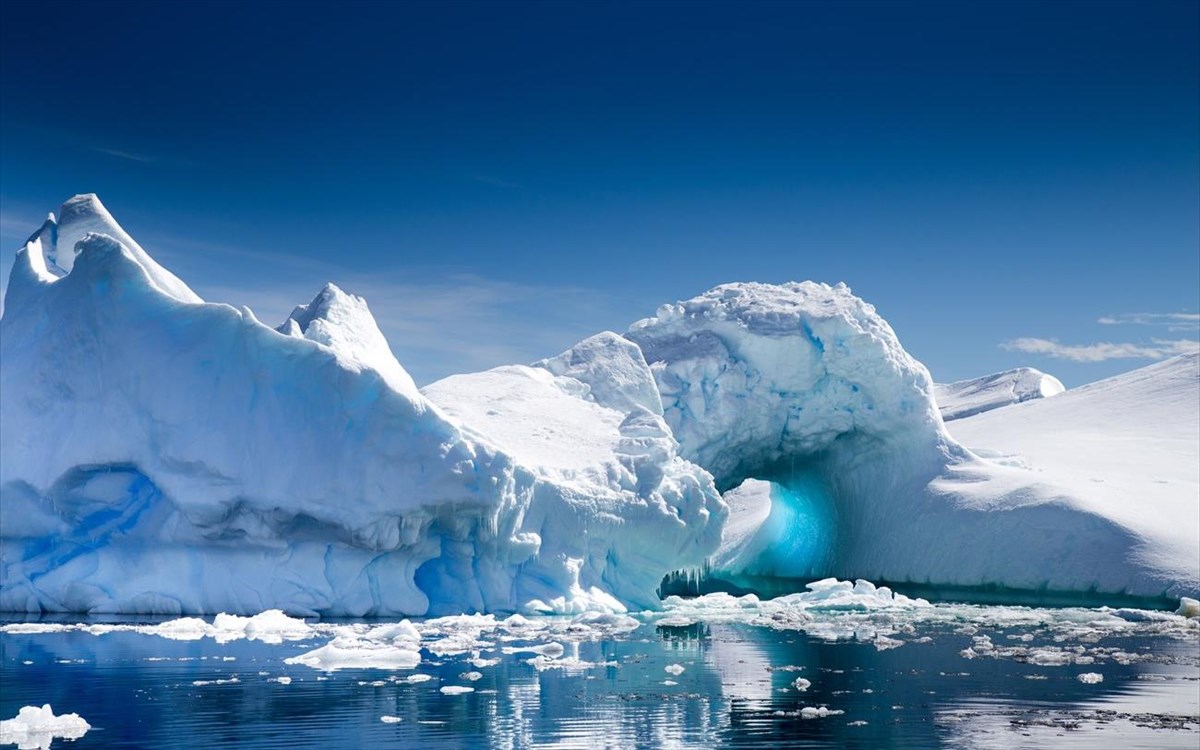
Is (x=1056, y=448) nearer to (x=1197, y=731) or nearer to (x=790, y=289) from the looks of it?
(x=790, y=289)

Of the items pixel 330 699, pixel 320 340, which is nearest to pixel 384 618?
pixel 320 340

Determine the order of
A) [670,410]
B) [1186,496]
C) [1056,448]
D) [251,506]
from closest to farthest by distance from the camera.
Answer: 1. [251,506]
2. [1186,496]
3. [670,410]
4. [1056,448]

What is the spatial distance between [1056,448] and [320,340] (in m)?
28.8

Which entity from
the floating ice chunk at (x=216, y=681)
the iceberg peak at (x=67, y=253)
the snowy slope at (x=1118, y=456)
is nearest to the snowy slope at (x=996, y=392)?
the snowy slope at (x=1118, y=456)

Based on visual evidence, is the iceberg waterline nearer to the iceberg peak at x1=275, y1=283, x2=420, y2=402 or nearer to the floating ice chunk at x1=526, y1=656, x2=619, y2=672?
the iceberg peak at x1=275, y1=283, x2=420, y2=402

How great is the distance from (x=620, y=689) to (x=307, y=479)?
390 inches

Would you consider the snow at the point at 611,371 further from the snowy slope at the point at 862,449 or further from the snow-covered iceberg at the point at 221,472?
the snow-covered iceberg at the point at 221,472

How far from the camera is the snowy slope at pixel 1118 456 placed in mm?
29875

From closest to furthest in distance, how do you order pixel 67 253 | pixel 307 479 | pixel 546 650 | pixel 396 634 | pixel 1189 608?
pixel 546 650, pixel 396 634, pixel 307 479, pixel 1189 608, pixel 67 253

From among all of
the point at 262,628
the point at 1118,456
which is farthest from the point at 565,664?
the point at 1118,456

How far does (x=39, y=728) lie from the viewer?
1055 centimetres

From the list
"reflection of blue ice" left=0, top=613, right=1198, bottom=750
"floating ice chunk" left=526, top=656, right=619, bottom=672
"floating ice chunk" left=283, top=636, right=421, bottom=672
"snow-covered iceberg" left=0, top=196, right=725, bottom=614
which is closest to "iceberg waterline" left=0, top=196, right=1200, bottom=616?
"snow-covered iceberg" left=0, top=196, right=725, bottom=614

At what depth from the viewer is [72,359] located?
23594 mm

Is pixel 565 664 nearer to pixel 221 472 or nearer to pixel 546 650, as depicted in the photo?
pixel 546 650
